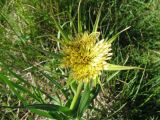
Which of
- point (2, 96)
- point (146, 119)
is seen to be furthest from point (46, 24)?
point (146, 119)

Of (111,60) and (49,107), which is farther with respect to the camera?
(111,60)

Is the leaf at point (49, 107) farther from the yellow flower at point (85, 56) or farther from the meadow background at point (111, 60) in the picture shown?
the meadow background at point (111, 60)

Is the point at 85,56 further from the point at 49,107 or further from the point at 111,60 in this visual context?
the point at 111,60

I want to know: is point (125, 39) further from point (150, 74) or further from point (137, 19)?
point (150, 74)

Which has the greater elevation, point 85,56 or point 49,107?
point 85,56

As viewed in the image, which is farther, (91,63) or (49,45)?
(49,45)

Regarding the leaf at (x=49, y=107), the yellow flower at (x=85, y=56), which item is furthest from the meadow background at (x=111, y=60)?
the yellow flower at (x=85, y=56)

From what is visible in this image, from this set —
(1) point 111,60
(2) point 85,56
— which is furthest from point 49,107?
(1) point 111,60
